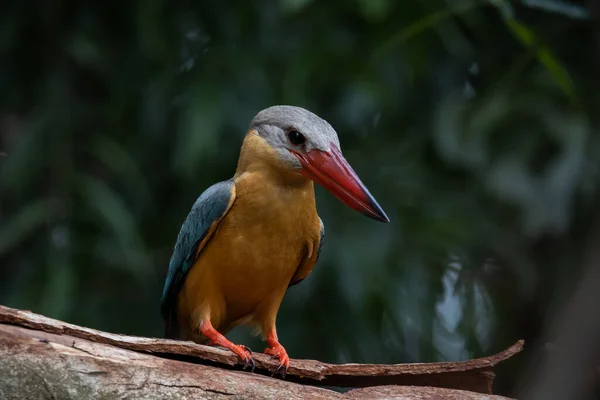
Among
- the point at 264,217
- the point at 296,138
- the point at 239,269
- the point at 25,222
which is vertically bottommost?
the point at 25,222

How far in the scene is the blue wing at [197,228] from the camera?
4.41 metres

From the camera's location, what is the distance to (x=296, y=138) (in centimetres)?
436

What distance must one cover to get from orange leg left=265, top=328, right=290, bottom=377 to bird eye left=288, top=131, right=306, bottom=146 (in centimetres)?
96

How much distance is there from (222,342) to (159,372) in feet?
3.10

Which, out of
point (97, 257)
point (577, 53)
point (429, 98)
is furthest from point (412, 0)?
point (97, 257)

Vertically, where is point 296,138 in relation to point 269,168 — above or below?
above

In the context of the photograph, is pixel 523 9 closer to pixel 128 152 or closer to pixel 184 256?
pixel 128 152

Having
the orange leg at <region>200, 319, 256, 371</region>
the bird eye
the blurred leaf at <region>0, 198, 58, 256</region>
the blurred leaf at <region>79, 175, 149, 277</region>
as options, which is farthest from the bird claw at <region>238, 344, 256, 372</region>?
the blurred leaf at <region>0, 198, 58, 256</region>

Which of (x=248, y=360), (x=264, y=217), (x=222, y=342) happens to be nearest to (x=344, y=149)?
(x=264, y=217)

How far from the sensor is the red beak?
4254mm

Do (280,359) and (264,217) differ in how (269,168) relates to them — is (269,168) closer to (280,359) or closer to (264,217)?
(264,217)

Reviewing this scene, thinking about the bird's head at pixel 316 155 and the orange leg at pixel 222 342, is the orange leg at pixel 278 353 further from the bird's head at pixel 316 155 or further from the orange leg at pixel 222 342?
the bird's head at pixel 316 155

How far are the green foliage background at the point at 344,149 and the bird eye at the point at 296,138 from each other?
1.72 metres

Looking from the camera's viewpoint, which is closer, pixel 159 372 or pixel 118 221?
pixel 159 372
